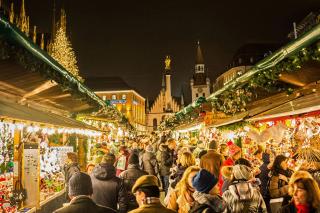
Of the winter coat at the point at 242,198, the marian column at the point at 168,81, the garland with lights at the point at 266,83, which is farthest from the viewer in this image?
the marian column at the point at 168,81

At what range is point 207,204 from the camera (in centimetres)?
351

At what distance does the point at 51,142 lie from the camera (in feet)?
33.1

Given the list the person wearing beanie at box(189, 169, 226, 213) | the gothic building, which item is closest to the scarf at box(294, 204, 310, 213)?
the person wearing beanie at box(189, 169, 226, 213)

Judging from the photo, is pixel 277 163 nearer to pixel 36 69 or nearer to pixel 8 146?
pixel 36 69

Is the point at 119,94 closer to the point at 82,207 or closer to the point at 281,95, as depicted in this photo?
the point at 281,95

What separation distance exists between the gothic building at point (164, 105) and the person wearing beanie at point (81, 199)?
8937cm

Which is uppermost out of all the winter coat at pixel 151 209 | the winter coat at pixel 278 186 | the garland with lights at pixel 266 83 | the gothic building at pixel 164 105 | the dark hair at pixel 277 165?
the gothic building at pixel 164 105

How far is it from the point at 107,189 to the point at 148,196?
226 cm

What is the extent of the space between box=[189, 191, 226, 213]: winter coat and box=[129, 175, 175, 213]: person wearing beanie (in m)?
0.61

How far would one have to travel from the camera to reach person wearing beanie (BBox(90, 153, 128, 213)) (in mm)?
5207

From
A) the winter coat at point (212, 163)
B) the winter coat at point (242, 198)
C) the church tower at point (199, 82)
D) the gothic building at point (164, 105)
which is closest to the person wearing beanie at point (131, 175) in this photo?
the winter coat at point (212, 163)

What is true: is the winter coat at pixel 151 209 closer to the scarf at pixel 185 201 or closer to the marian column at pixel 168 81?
the scarf at pixel 185 201

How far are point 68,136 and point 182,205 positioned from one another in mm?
8216

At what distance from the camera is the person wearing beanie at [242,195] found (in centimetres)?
439
